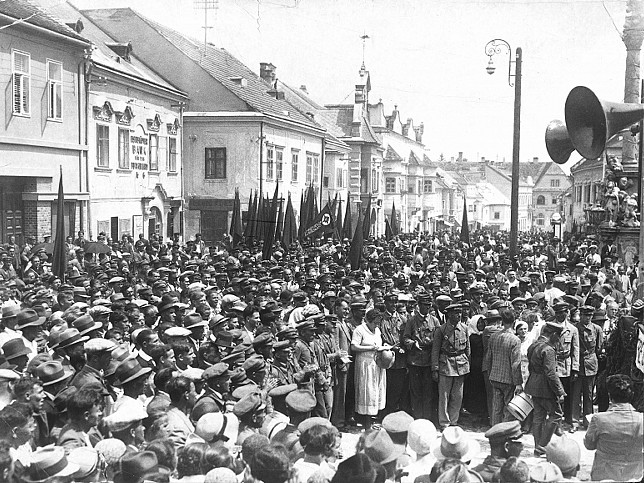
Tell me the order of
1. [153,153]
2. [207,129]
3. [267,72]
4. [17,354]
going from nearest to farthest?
[17,354] → [153,153] → [207,129] → [267,72]

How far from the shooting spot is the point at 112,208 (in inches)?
932

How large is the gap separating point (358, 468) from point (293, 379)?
2.83m

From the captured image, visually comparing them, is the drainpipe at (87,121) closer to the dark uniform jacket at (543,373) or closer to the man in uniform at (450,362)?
the man in uniform at (450,362)

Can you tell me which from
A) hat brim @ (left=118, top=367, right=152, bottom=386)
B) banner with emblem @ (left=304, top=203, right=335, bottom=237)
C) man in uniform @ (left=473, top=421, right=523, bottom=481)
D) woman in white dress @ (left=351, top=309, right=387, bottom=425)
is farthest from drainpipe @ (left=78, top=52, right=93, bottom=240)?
man in uniform @ (left=473, top=421, right=523, bottom=481)

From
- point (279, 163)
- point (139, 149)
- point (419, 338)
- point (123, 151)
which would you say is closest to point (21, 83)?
point (123, 151)

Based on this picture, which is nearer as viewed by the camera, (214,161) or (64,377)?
(64,377)

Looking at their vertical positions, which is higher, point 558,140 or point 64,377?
point 558,140

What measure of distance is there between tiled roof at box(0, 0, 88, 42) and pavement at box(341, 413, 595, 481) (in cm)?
1303

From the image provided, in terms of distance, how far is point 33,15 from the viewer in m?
17.4

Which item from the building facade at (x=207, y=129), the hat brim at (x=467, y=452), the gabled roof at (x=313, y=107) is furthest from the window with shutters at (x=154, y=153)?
the hat brim at (x=467, y=452)

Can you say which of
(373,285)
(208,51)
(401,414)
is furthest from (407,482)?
(208,51)

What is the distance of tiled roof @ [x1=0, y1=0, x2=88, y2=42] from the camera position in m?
16.8

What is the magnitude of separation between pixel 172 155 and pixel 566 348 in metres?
23.4

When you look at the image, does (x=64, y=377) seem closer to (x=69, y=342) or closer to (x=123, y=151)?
(x=69, y=342)
